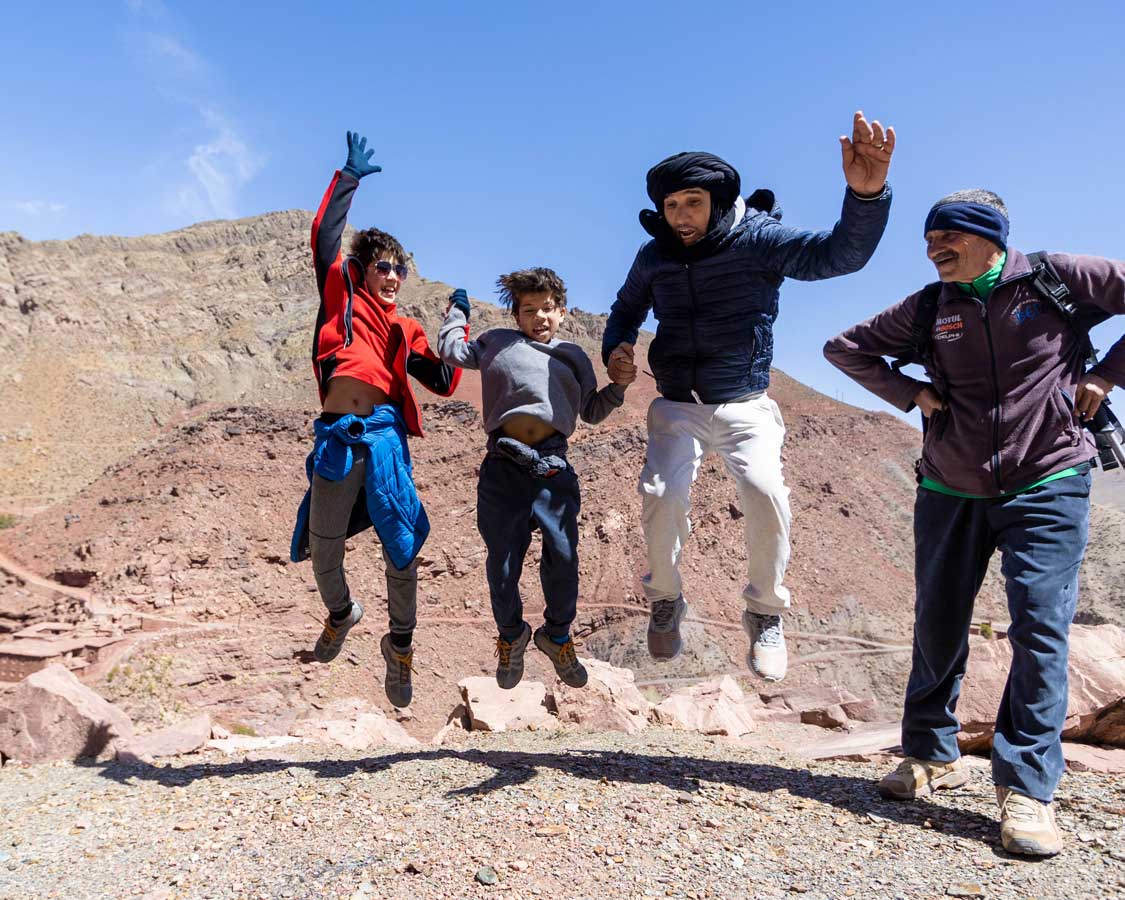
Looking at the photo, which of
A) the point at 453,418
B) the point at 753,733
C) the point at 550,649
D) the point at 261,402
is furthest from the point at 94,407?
the point at 550,649

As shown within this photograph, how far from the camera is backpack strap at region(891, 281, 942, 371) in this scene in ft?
12.7

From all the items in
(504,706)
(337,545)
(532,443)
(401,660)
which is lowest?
(504,706)

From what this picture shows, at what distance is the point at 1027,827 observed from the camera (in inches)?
132

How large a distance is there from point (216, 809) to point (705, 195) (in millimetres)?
4091

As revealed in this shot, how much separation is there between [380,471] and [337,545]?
514 mm

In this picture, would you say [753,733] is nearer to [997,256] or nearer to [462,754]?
[462,754]

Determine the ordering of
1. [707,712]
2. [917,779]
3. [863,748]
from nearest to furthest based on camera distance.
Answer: [917,779], [863,748], [707,712]

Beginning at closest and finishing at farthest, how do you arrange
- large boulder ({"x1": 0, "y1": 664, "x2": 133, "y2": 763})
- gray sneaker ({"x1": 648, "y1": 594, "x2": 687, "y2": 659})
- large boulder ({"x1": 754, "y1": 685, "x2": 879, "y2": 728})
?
gray sneaker ({"x1": 648, "y1": 594, "x2": 687, "y2": 659})
large boulder ({"x1": 0, "y1": 664, "x2": 133, "y2": 763})
large boulder ({"x1": 754, "y1": 685, "x2": 879, "y2": 728})

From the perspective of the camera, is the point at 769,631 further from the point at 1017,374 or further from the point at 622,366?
the point at 1017,374

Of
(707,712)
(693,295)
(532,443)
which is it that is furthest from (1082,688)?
(707,712)

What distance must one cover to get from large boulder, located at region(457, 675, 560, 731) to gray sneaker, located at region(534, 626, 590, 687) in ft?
11.1

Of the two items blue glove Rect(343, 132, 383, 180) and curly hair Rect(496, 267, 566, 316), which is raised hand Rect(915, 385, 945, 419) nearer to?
curly hair Rect(496, 267, 566, 316)

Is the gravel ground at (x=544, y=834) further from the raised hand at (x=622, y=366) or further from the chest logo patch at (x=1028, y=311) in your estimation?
the chest logo patch at (x=1028, y=311)

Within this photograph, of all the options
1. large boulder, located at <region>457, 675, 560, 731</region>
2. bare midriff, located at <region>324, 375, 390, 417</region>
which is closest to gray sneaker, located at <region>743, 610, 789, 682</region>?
bare midriff, located at <region>324, 375, 390, 417</region>
